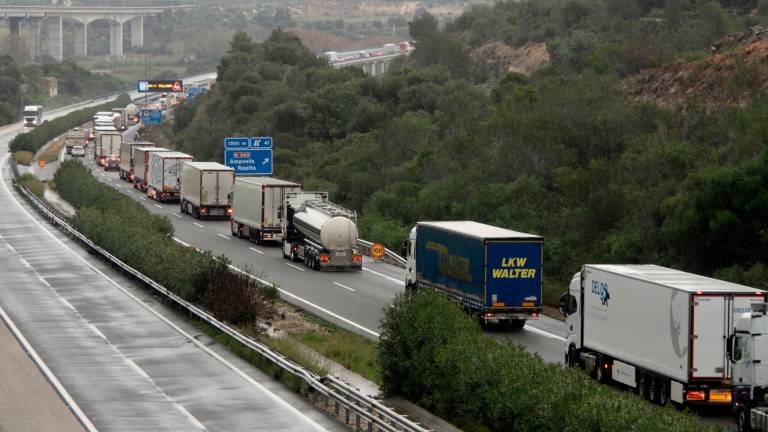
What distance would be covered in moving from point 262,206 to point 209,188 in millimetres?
15101

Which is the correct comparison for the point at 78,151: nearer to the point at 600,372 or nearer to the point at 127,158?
the point at 127,158

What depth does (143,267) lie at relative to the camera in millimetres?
52500

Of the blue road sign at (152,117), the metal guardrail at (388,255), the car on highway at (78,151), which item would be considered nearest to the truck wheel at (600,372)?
the metal guardrail at (388,255)

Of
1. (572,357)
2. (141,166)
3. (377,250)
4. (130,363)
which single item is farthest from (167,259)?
(141,166)

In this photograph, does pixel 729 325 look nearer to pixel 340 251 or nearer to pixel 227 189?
pixel 340 251

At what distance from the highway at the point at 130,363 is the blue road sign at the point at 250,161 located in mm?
18882

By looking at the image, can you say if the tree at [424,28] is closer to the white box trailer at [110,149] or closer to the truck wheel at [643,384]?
the white box trailer at [110,149]

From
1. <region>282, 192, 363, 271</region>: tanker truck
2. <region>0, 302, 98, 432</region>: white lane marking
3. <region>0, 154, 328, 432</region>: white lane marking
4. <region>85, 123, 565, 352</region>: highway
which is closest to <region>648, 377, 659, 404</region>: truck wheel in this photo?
<region>85, 123, 565, 352</region>: highway

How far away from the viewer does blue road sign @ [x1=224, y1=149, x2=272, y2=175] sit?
76.8 m

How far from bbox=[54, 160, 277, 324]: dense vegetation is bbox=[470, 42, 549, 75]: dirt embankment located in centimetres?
5524

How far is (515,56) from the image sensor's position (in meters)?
132

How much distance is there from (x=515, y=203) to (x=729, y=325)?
34240 mm

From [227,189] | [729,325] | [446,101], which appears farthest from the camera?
[446,101]

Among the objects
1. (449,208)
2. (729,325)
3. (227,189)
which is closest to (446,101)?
(227,189)
